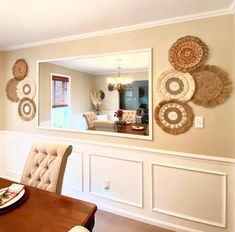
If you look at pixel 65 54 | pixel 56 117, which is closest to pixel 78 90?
pixel 56 117

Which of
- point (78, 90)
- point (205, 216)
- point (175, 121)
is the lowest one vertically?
point (205, 216)

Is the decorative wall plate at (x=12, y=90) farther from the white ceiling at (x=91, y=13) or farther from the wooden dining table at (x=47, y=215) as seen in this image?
the wooden dining table at (x=47, y=215)

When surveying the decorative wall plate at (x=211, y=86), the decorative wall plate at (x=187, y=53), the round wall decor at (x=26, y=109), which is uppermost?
the decorative wall plate at (x=187, y=53)

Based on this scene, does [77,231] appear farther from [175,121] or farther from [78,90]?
[78,90]

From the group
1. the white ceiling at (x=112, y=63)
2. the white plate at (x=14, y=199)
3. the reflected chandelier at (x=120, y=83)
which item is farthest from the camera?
the reflected chandelier at (x=120, y=83)

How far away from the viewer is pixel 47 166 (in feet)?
5.69

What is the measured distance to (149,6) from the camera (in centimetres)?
184

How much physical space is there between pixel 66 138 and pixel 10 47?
1879 millimetres

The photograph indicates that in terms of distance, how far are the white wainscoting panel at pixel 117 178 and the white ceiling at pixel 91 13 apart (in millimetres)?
1617

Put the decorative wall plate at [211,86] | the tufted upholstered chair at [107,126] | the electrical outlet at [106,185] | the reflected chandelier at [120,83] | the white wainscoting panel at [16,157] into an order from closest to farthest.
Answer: the decorative wall plate at [211,86] → the electrical outlet at [106,185] → the tufted upholstered chair at [107,126] → the white wainscoting panel at [16,157] → the reflected chandelier at [120,83]

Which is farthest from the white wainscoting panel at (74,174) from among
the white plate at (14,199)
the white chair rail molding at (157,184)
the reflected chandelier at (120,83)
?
the reflected chandelier at (120,83)

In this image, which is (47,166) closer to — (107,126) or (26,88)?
(107,126)

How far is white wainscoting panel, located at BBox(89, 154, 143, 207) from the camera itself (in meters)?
2.40

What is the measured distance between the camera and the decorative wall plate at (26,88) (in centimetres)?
318
